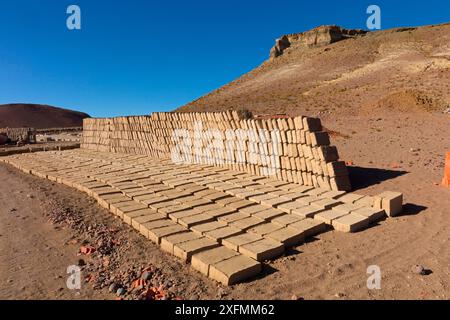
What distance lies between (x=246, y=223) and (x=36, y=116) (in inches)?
2522

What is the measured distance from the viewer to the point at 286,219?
16.9 feet

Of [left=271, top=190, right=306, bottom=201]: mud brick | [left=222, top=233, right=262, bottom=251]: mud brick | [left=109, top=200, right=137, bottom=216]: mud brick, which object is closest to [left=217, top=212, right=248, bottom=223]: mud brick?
[left=222, top=233, right=262, bottom=251]: mud brick

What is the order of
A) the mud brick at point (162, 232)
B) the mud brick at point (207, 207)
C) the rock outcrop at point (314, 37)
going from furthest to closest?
the rock outcrop at point (314, 37) < the mud brick at point (207, 207) < the mud brick at point (162, 232)

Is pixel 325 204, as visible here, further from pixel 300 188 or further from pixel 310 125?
pixel 310 125

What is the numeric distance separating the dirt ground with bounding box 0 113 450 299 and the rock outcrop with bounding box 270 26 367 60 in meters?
52.0

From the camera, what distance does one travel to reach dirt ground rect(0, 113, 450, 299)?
11.6 feet

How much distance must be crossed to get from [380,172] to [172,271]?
583cm

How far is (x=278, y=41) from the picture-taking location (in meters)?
60.1

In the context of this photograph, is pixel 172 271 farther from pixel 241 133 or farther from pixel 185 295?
pixel 241 133

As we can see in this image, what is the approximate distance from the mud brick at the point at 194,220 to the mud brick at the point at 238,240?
76 centimetres

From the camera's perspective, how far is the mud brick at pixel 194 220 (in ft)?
16.7

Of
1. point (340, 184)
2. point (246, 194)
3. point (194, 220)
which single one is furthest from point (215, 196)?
point (340, 184)

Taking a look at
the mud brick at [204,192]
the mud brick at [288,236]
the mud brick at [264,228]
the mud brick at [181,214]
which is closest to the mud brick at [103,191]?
the mud brick at [204,192]

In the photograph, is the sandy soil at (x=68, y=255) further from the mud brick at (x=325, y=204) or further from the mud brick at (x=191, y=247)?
the mud brick at (x=325, y=204)
